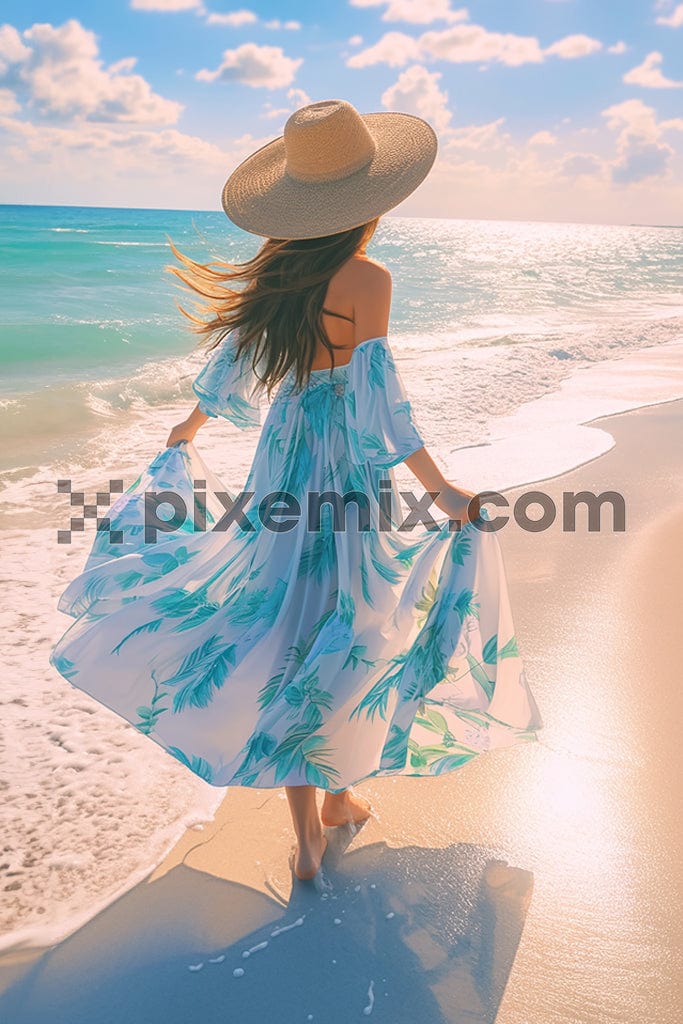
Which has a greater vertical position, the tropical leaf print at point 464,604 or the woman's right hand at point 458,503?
the woman's right hand at point 458,503

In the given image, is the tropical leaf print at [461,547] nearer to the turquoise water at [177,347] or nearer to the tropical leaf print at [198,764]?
the tropical leaf print at [198,764]

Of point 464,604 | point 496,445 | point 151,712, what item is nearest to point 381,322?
point 464,604

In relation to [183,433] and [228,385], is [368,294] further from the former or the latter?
[183,433]

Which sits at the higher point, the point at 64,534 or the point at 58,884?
the point at 64,534

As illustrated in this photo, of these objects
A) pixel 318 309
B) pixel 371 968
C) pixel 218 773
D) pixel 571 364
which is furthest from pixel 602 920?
pixel 571 364

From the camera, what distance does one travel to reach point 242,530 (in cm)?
244

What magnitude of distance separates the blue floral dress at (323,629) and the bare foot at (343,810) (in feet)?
1.31

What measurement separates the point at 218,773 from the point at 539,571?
7.77 ft

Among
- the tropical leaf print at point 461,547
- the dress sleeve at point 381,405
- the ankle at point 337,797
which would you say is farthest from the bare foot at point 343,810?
the dress sleeve at point 381,405

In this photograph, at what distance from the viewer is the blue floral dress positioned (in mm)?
2096

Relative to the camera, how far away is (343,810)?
8.18 feet

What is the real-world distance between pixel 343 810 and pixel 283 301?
1425 millimetres

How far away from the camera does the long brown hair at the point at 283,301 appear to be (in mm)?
2078

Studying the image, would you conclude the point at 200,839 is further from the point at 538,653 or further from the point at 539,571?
the point at 539,571
